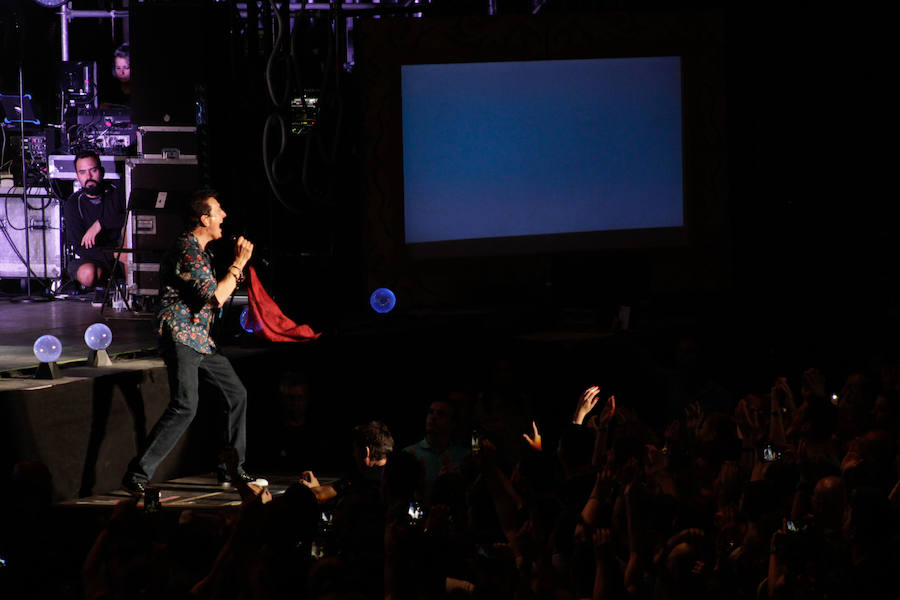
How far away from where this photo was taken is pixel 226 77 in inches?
274

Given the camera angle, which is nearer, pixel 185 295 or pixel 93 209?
pixel 185 295

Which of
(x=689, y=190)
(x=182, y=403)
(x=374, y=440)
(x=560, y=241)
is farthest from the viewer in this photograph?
(x=689, y=190)

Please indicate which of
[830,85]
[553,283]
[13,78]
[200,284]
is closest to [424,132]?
[553,283]

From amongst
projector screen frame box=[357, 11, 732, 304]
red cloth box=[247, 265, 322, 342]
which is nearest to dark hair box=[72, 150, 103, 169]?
projector screen frame box=[357, 11, 732, 304]

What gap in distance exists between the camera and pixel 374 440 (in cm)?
425

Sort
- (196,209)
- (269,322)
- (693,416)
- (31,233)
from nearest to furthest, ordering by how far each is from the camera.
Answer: (196,209)
(693,416)
(269,322)
(31,233)

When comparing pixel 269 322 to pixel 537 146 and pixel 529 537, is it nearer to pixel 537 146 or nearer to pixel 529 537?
pixel 537 146

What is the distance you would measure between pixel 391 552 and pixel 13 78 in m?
9.64

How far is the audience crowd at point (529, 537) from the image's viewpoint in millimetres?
2348

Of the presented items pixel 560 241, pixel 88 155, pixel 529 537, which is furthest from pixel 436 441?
pixel 88 155

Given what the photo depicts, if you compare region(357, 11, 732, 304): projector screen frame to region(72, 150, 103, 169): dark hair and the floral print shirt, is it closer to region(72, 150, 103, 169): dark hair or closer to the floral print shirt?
region(72, 150, 103, 169): dark hair

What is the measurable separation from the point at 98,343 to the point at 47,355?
1.36ft

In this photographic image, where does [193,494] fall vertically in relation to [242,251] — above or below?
below

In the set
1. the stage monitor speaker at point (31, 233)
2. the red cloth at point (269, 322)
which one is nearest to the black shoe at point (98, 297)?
the stage monitor speaker at point (31, 233)
